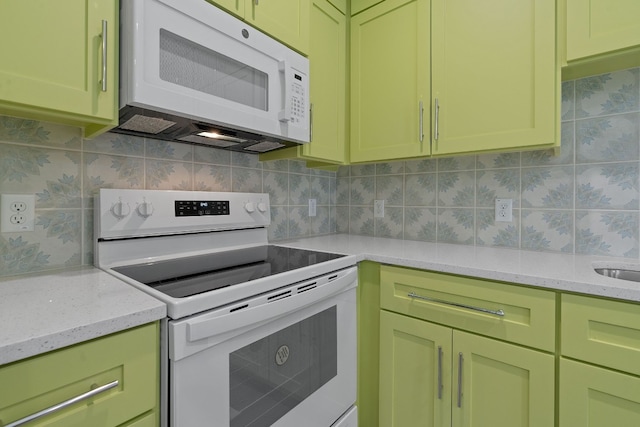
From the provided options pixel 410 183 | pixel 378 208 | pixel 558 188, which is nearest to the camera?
pixel 558 188

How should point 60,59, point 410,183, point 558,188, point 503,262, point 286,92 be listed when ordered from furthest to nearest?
1. point 410,183
2. point 558,188
3. point 286,92
4. point 503,262
5. point 60,59

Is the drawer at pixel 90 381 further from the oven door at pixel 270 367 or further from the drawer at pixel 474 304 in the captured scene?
the drawer at pixel 474 304

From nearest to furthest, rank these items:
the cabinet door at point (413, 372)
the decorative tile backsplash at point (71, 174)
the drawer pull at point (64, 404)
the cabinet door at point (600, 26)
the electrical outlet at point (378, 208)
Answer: the drawer pull at point (64, 404)
the decorative tile backsplash at point (71, 174)
the cabinet door at point (600, 26)
the cabinet door at point (413, 372)
the electrical outlet at point (378, 208)

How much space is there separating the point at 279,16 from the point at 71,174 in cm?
99

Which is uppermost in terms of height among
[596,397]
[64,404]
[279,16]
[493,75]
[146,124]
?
[279,16]

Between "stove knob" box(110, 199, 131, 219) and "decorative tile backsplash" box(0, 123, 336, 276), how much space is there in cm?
11

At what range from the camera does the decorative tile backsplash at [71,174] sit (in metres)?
0.96

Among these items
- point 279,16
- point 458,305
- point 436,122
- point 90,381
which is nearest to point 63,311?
point 90,381

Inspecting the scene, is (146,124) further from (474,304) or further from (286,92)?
(474,304)

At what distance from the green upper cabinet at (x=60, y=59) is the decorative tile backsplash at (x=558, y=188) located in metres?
1.47

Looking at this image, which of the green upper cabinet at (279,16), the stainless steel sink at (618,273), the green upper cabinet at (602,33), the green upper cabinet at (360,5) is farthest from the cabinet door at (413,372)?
the green upper cabinet at (360,5)

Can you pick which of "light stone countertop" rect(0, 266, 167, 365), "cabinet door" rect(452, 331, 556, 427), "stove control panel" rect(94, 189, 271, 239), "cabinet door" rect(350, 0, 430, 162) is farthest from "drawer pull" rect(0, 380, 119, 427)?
"cabinet door" rect(350, 0, 430, 162)

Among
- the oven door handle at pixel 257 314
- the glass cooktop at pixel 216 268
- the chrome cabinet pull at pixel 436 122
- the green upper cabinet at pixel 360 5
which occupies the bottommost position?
the oven door handle at pixel 257 314

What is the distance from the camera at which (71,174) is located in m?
1.07
